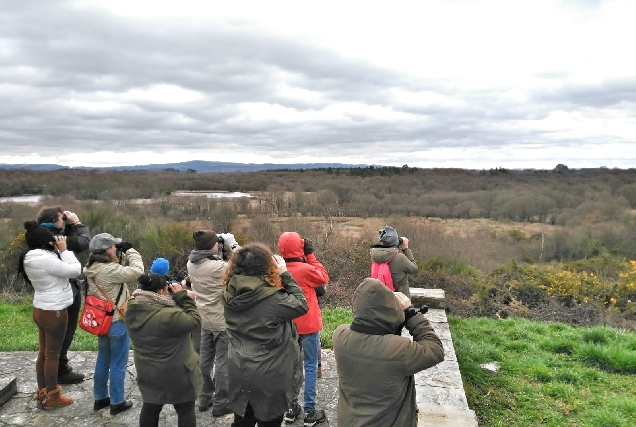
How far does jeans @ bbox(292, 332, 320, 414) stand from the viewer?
3814 mm

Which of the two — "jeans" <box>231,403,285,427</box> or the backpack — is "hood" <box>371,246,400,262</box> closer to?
the backpack

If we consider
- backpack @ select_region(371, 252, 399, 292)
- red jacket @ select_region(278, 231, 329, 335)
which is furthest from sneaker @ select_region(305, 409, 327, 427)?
backpack @ select_region(371, 252, 399, 292)

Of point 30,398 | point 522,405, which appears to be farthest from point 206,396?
point 522,405

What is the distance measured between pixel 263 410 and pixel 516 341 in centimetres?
A: 485

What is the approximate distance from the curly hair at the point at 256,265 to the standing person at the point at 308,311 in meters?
0.71

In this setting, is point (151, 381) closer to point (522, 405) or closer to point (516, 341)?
point (522, 405)

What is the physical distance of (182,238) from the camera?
15.6 m

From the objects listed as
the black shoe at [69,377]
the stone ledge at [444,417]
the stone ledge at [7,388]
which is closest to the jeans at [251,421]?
the stone ledge at [444,417]

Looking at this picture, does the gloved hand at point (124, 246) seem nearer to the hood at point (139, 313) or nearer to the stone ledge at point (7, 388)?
the hood at point (139, 313)

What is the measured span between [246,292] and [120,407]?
86.8 inches

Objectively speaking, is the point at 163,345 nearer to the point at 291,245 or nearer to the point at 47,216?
the point at 291,245

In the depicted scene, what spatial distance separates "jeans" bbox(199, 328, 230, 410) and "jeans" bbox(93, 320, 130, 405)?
63 cm

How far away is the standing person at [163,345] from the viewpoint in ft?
9.94

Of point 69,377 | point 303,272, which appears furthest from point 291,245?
point 69,377
